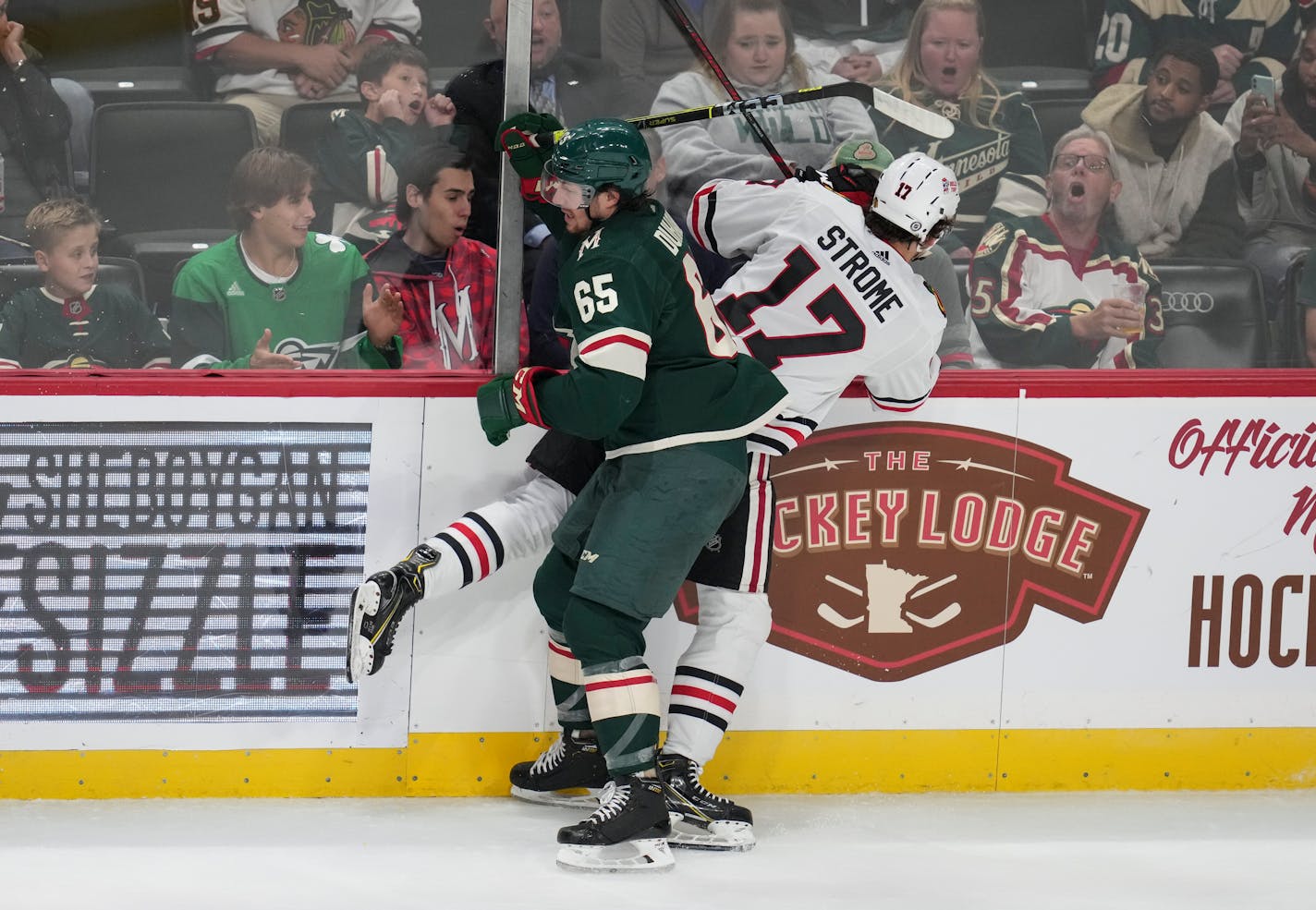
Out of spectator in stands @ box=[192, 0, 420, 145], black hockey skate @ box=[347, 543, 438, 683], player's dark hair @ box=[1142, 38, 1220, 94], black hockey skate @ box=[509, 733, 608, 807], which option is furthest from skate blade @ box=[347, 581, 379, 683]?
player's dark hair @ box=[1142, 38, 1220, 94]

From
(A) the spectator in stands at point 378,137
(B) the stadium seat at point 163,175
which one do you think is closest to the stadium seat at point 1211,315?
(A) the spectator in stands at point 378,137

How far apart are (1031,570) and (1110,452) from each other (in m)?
0.33

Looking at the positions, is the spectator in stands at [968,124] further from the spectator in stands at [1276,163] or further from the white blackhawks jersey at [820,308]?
the spectator in stands at [1276,163]

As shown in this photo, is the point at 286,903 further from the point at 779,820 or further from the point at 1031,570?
the point at 1031,570

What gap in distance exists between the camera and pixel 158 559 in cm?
325

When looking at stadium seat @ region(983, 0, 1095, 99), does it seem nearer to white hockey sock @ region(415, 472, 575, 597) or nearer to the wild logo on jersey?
the wild logo on jersey

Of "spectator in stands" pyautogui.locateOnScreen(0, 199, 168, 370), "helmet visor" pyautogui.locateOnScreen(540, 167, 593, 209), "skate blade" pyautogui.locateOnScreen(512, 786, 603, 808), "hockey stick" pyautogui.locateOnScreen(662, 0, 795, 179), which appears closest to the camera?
"helmet visor" pyautogui.locateOnScreen(540, 167, 593, 209)

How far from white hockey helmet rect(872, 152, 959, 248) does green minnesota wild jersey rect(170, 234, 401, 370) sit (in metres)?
1.11

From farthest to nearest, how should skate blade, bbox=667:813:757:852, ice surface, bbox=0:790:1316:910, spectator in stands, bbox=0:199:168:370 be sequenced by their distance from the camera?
spectator in stands, bbox=0:199:168:370 → skate blade, bbox=667:813:757:852 → ice surface, bbox=0:790:1316:910

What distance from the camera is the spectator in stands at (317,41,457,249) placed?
3.33 meters

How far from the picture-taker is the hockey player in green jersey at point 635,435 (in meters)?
2.93

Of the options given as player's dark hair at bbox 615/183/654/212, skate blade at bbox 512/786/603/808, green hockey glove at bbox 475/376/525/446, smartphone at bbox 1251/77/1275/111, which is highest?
smartphone at bbox 1251/77/1275/111

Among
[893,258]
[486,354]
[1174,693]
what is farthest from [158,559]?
[1174,693]

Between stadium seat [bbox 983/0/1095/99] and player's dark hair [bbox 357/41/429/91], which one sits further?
stadium seat [bbox 983/0/1095/99]
